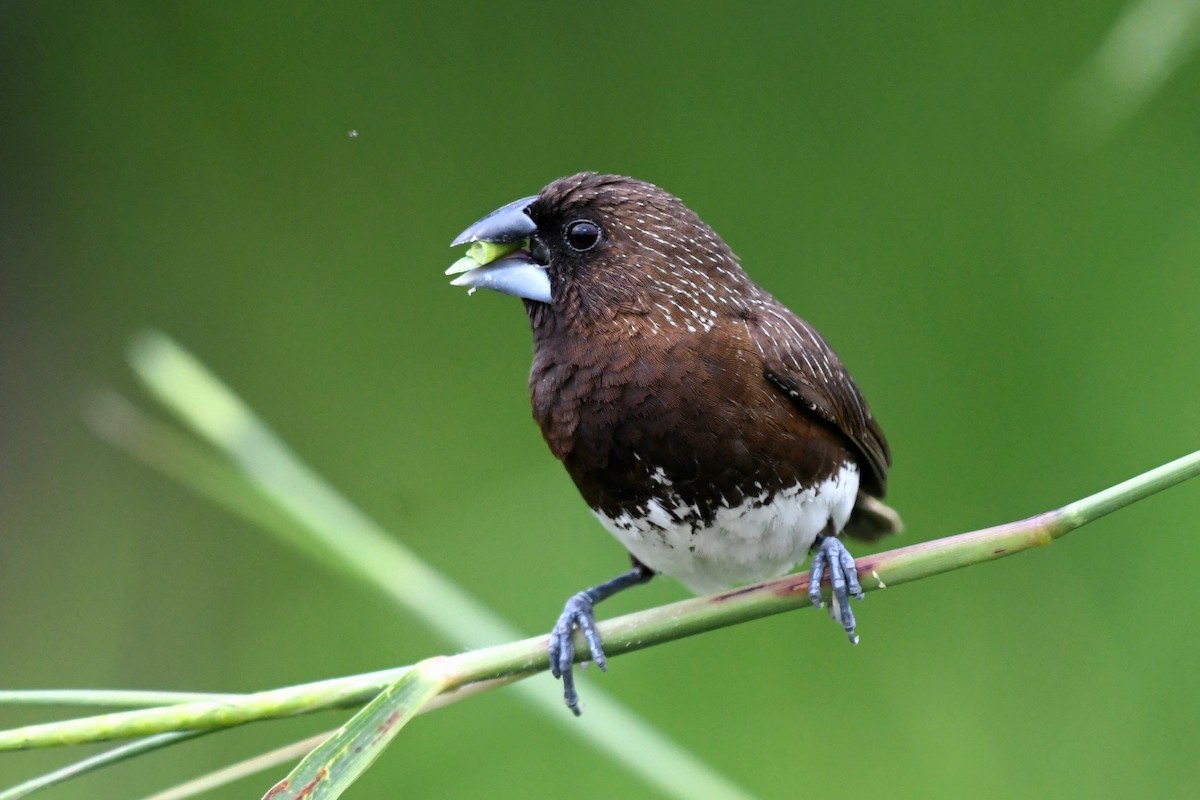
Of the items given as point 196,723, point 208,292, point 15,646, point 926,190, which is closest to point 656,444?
point 196,723

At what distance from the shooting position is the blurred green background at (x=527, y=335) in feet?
8.57

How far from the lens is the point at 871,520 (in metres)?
2.32

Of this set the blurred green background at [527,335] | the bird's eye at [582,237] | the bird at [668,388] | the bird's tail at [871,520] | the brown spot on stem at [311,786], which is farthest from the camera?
the blurred green background at [527,335]

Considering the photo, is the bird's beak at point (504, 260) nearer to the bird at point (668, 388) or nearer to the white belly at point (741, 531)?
the bird at point (668, 388)

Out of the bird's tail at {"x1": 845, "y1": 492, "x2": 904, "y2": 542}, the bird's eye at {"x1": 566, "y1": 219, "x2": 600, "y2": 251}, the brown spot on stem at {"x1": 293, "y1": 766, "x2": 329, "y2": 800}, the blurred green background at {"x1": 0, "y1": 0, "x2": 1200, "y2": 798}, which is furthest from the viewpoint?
the blurred green background at {"x1": 0, "y1": 0, "x2": 1200, "y2": 798}

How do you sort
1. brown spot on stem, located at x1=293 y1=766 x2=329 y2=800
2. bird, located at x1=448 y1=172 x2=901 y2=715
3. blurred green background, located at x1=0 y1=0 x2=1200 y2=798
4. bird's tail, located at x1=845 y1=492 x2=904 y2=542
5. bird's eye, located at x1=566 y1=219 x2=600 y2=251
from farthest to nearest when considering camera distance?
blurred green background, located at x1=0 y1=0 x2=1200 y2=798
bird's tail, located at x1=845 y1=492 x2=904 y2=542
bird's eye, located at x1=566 y1=219 x2=600 y2=251
bird, located at x1=448 y1=172 x2=901 y2=715
brown spot on stem, located at x1=293 y1=766 x2=329 y2=800

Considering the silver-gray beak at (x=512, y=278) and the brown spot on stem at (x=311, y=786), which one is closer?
the brown spot on stem at (x=311, y=786)

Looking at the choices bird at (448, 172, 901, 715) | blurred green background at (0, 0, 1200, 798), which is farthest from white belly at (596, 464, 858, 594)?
blurred green background at (0, 0, 1200, 798)

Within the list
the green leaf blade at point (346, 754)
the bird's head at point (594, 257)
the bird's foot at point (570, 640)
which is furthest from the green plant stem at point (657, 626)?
the bird's head at point (594, 257)

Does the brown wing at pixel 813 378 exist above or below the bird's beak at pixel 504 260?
below

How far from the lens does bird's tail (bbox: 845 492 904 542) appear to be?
225cm

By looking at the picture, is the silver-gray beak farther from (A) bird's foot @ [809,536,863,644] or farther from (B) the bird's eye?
(A) bird's foot @ [809,536,863,644]

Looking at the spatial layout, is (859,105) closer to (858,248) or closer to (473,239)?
(858,248)

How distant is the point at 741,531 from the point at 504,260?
0.53 meters
